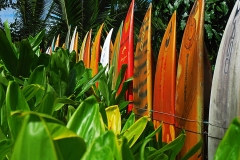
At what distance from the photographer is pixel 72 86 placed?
159 centimetres

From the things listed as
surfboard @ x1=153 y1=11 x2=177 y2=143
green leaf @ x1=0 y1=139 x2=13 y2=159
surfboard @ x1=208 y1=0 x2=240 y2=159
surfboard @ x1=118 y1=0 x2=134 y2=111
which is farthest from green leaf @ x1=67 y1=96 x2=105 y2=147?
surfboard @ x1=118 y1=0 x2=134 y2=111

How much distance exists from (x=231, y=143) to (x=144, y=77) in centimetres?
145

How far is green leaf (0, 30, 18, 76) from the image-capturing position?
1.57m

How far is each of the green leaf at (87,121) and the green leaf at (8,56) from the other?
91 centimetres

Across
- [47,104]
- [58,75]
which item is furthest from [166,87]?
[47,104]

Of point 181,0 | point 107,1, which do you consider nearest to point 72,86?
Result: point 181,0

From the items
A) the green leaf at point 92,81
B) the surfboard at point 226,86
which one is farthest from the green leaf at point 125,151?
the green leaf at point 92,81

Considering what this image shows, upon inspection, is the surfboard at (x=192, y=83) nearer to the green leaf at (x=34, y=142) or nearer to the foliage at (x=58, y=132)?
the foliage at (x=58, y=132)

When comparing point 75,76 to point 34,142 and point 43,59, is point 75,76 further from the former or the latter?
point 34,142

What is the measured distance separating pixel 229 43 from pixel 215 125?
0.27 m

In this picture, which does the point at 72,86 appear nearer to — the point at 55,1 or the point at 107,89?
the point at 107,89

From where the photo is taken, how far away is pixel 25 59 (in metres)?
1.63

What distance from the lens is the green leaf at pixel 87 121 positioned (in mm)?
712

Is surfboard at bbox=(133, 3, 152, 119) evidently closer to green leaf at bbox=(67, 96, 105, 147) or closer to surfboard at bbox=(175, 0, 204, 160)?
surfboard at bbox=(175, 0, 204, 160)
